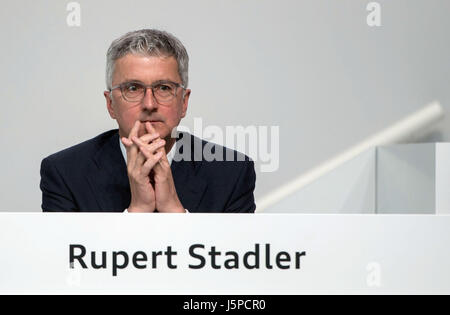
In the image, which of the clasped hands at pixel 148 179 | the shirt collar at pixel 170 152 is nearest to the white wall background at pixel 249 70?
the shirt collar at pixel 170 152

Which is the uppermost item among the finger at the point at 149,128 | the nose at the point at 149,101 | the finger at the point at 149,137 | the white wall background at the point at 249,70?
the white wall background at the point at 249,70

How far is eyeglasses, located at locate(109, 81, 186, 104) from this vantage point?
1380 millimetres

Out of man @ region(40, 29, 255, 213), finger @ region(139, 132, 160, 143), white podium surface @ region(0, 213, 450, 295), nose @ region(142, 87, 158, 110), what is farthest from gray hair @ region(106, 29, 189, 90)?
white podium surface @ region(0, 213, 450, 295)

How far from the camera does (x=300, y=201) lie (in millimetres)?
2695

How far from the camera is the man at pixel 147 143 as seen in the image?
4.43ft

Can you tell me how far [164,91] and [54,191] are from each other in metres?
0.39

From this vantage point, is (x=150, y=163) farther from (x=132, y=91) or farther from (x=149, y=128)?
(x=132, y=91)

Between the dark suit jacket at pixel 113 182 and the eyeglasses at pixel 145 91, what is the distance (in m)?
0.15

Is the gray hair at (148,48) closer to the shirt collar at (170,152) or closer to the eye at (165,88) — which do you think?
the eye at (165,88)

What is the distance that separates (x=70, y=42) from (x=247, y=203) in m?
1.48

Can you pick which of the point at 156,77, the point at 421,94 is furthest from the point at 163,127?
the point at 421,94

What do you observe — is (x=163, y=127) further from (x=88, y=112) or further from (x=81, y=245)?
(x=88, y=112)

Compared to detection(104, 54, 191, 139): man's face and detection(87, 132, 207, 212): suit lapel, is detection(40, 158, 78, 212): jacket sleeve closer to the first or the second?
detection(87, 132, 207, 212): suit lapel

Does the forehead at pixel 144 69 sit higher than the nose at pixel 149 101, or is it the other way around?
the forehead at pixel 144 69
